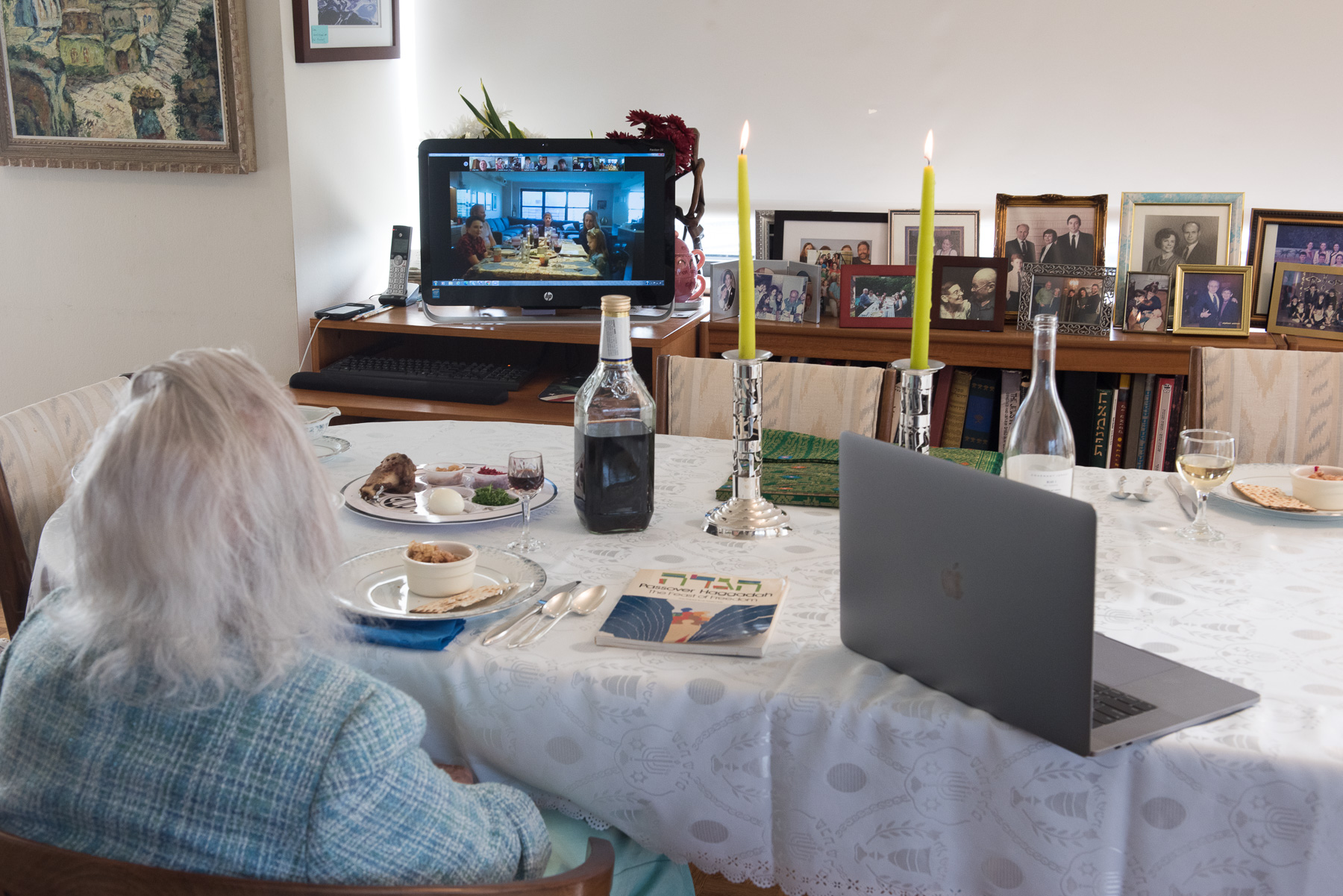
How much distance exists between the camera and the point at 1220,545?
4.25 ft

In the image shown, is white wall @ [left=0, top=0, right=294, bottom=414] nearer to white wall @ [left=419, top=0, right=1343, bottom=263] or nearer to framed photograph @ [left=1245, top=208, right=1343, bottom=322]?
white wall @ [left=419, top=0, right=1343, bottom=263]

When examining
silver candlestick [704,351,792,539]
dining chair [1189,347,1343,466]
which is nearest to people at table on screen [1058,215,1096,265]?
dining chair [1189,347,1343,466]

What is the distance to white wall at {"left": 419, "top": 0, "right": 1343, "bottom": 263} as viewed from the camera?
2.69 m

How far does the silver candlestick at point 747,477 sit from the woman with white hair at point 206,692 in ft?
2.14

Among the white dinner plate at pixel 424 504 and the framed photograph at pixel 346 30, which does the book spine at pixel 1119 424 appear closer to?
the white dinner plate at pixel 424 504

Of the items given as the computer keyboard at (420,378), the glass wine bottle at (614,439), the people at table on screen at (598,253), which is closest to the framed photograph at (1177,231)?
the people at table on screen at (598,253)

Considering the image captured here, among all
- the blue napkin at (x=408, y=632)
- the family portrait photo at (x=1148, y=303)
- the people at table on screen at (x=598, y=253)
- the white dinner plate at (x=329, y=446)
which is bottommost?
the blue napkin at (x=408, y=632)

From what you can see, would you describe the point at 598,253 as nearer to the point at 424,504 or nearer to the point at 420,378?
the point at 420,378

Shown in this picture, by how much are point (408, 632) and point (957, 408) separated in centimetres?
196

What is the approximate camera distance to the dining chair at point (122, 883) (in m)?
0.64

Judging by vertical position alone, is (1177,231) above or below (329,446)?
above

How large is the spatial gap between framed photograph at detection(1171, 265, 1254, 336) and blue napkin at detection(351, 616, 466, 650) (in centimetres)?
208

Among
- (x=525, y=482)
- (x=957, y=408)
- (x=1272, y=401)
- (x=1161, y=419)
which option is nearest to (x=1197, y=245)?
(x=1161, y=419)

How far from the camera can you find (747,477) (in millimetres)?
1376
